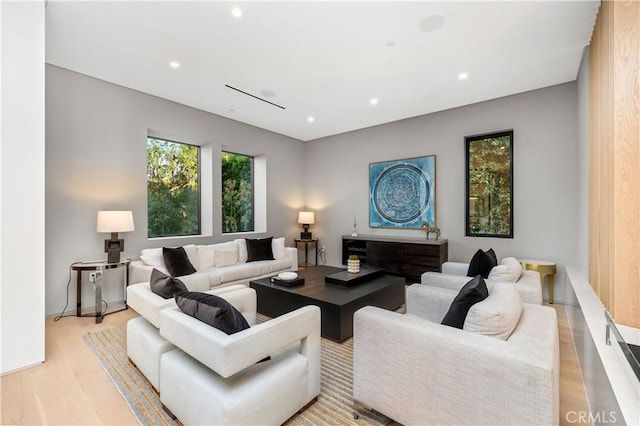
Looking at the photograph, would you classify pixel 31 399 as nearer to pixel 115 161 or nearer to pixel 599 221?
pixel 115 161

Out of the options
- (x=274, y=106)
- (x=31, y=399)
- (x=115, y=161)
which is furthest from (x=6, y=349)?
(x=274, y=106)

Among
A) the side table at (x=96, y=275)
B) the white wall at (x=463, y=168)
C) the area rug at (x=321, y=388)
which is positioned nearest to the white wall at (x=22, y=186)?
the area rug at (x=321, y=388)

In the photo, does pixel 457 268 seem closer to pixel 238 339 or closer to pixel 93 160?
pixel 238 339

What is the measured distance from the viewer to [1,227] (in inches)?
89.7

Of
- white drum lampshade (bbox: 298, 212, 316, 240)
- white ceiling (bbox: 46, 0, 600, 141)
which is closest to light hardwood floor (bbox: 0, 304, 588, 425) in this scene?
white ceiling (bbox: 46, 0, 600, 141)

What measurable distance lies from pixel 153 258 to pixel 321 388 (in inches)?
116

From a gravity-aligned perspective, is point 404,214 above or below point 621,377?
above

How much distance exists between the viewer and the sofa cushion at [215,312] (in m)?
1.53

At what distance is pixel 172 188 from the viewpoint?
494 centimetres

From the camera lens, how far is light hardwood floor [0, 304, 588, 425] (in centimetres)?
179

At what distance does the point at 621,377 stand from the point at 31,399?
347cm

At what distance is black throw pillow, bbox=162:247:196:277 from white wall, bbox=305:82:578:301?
3.40m

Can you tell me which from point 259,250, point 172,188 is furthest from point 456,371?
point 172,188

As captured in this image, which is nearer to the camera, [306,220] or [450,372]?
[450,372]
